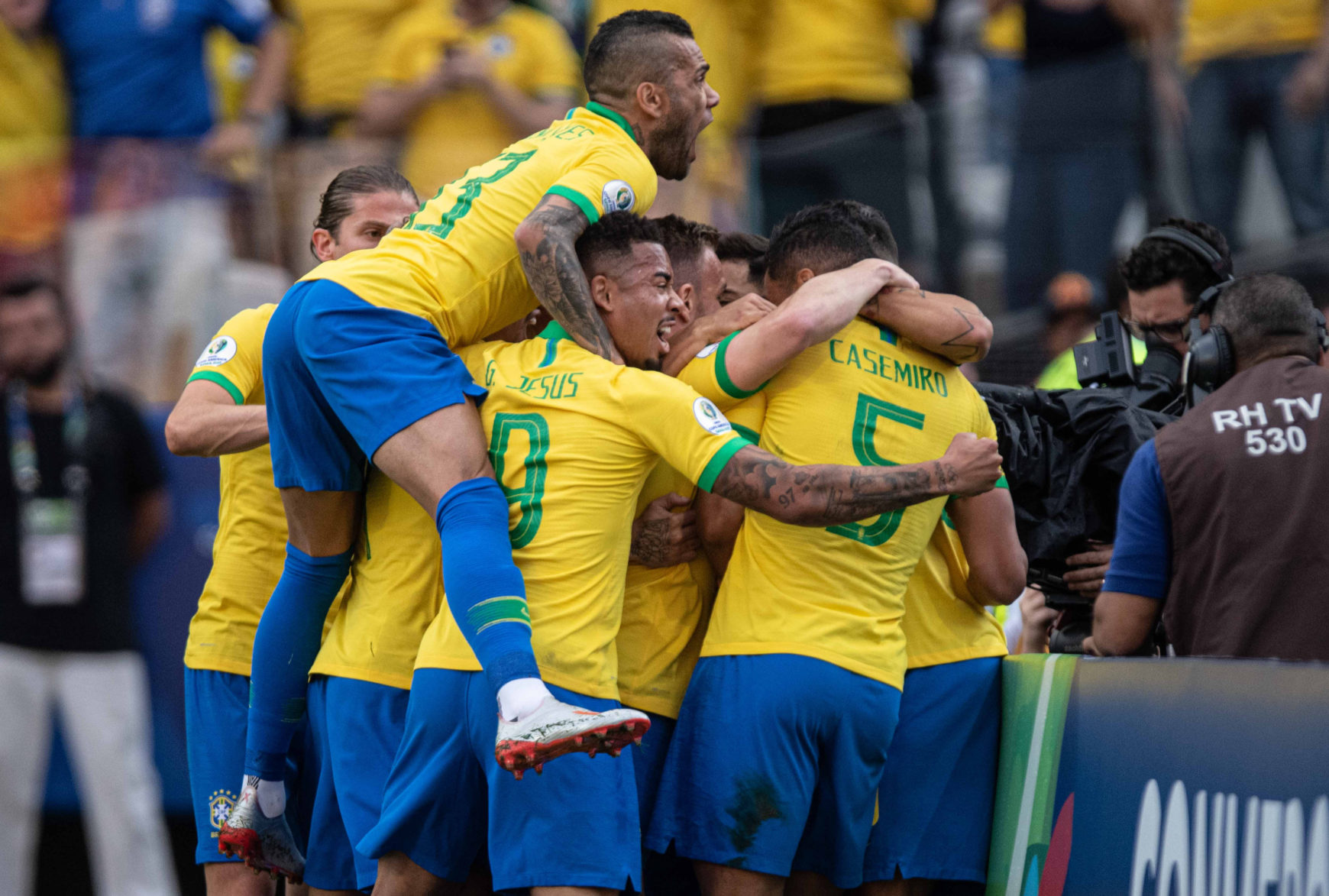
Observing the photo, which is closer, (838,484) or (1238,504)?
(838,484)

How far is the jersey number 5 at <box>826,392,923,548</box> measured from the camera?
391cm

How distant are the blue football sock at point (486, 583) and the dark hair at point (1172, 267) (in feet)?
9.70

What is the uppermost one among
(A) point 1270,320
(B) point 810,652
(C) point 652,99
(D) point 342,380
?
(C) point 652,99

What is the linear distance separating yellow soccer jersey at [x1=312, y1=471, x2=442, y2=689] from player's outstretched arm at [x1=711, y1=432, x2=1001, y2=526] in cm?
96

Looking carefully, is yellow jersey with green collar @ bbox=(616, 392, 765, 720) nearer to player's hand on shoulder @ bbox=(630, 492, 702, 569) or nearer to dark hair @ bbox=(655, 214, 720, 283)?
player's hand on shoulder @ bbox=(630, 492, 702, 569)

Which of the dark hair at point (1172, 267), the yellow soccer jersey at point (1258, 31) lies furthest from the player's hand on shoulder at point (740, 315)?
the yellow soccer jersey at point (1258, 31)

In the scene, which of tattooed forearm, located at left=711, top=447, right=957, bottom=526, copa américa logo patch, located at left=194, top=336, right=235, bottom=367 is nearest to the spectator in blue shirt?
copa américa logo patch, located at left=194, top=336, right=235, bottom=367

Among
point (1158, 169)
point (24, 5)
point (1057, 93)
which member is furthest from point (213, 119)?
point (1158, 169)

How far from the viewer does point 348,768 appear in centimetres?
405

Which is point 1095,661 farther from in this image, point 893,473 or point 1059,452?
point 1059,452

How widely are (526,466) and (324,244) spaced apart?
1614 millimetres

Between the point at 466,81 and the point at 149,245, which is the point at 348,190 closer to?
the point at 149,245

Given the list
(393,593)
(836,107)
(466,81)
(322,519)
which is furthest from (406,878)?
(836,107)

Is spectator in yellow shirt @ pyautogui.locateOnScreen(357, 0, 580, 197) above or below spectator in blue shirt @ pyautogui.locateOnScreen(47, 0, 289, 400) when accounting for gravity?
above
